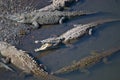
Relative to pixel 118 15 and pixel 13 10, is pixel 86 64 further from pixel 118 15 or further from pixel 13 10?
pixel 13 10

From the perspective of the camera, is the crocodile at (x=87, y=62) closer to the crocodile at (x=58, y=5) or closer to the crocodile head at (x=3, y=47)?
the crocodile head at (x=3, y=47)

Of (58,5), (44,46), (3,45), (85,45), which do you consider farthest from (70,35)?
(3,45)

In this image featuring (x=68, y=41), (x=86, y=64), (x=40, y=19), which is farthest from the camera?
(x=40, y=19)

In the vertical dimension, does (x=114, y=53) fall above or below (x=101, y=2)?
below

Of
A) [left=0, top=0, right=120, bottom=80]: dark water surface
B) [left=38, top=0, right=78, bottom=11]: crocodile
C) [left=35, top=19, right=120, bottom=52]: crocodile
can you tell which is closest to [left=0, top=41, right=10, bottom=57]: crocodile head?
[left=0, top=0, right=120, bottom=80]: dark water surface

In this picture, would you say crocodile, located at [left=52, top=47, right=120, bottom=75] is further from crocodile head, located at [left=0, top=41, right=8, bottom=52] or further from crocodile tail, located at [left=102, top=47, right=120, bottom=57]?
crocodile head, located at [left=0, top=41, right=8, bottom=52]

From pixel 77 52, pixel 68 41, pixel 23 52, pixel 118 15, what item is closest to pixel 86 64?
pixel 77 52

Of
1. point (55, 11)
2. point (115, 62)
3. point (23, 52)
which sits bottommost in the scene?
point (115, 62)

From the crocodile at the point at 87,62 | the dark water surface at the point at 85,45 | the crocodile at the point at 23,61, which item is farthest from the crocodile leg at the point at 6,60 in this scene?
the crocodile at the point at 87,62
